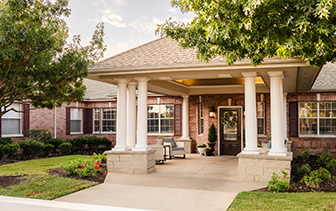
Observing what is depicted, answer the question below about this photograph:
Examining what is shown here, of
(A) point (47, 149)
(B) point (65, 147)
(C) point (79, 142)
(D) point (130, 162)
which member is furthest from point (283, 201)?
(C) point (79, 142)

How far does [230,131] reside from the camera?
15828 millimetres

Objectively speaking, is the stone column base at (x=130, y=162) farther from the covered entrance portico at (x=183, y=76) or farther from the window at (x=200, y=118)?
the window at (x=200, y=118)

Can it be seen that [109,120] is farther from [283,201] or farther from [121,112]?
[283,201]

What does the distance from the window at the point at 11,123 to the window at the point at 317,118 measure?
13.8 metres

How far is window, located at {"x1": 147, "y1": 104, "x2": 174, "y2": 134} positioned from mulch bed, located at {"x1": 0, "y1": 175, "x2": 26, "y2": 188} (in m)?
9.86

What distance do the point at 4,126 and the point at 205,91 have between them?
9.79 metres

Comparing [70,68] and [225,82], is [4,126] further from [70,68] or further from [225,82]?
[225,82]

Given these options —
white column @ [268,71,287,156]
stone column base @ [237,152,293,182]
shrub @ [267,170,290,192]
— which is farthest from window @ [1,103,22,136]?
shrub @ [267,170,290,192]

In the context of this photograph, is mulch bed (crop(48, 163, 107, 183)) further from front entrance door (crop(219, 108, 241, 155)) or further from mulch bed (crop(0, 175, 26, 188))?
front entrance door (crop(219, 108, 241, 155))

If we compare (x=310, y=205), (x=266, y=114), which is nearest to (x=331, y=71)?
(x=266, y=114)

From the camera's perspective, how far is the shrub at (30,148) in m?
14.2

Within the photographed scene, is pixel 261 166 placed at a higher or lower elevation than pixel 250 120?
lower

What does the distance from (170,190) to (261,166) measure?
8.54ft

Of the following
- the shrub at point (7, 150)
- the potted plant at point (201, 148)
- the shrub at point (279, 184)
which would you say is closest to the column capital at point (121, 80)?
the shrub at point (279, 184)
